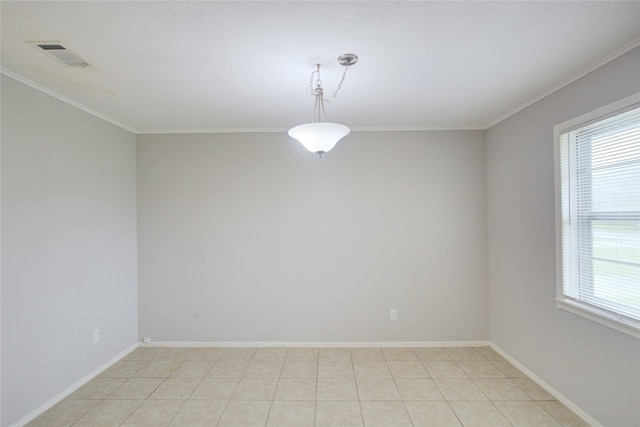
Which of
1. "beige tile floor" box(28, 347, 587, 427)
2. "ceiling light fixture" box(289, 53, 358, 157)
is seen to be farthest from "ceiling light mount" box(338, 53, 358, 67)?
"beige tile floor" box(28, 347, 587, 427)

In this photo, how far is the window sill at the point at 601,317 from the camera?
1750 millimetres

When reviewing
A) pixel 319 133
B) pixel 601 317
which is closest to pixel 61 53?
pixel 319 133

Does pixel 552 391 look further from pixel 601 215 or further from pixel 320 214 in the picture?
pixel 320 214

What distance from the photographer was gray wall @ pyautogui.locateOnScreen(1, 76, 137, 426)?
2023 millimetres

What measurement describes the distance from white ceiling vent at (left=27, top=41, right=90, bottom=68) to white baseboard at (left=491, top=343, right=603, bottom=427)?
14.4 feet

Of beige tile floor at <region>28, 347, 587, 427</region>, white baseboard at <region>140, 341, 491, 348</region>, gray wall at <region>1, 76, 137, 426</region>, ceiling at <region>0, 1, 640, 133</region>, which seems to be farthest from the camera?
white baseboard at <region>140, 341, 491, 348</region>

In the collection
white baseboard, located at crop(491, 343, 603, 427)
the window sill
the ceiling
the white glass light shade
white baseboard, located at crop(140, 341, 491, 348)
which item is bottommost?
white baseboard, located at crop(140, 341, 491, 348)

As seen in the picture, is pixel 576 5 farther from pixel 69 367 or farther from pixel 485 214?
pixel 69 367

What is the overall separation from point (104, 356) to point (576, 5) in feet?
15.1

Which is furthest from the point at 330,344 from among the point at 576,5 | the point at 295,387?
the point at 576,5

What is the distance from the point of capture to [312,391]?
2461 millimetres

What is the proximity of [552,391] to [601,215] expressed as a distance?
1551 mm

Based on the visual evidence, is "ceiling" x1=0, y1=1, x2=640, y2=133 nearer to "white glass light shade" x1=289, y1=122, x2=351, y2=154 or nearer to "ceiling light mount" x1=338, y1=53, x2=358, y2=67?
"ceiling light mount" x1=338, y1=53, x2=358, y2=67

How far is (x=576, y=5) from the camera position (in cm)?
142
